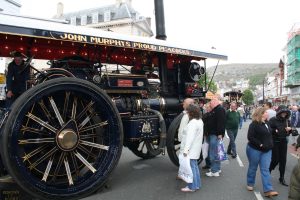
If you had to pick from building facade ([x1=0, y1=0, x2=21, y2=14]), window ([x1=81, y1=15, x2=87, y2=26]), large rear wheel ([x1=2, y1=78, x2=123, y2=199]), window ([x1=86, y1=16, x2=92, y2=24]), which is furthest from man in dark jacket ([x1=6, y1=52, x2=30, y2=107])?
window ([x1=81, y1=15, x2=87, y2=26])

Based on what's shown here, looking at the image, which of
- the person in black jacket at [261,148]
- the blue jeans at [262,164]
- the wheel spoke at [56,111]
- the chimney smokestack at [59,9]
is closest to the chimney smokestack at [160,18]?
the person in black jacket at [261,148]

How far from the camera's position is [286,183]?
6.00 metres

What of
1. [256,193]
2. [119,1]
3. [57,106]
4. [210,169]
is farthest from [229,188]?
[119,1]

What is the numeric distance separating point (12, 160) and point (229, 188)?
3.41m

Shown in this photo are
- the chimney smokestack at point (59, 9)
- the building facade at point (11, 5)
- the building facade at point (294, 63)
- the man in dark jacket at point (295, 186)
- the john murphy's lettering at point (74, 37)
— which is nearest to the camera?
the man in dark jacket at point (295, 186)

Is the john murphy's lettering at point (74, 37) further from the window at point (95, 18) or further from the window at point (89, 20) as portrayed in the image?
the window at point (89, 20)

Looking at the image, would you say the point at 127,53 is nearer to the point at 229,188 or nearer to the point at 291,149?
the point at 229,188

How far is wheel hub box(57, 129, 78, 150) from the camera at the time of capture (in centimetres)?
473

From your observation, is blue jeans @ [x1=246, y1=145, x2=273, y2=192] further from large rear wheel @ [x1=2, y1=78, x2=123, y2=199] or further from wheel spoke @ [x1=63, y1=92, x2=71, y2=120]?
wheel spoke @ [x1=63, y1=92, x2=71, y2=120]

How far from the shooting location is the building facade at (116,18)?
49500 millimetres

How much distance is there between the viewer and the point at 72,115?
195 inches

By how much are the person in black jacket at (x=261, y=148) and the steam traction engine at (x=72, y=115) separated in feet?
5.16

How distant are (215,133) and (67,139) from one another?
9.80 ft

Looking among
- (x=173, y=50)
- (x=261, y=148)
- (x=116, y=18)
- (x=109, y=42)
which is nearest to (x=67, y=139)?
(x=109, y=42)
